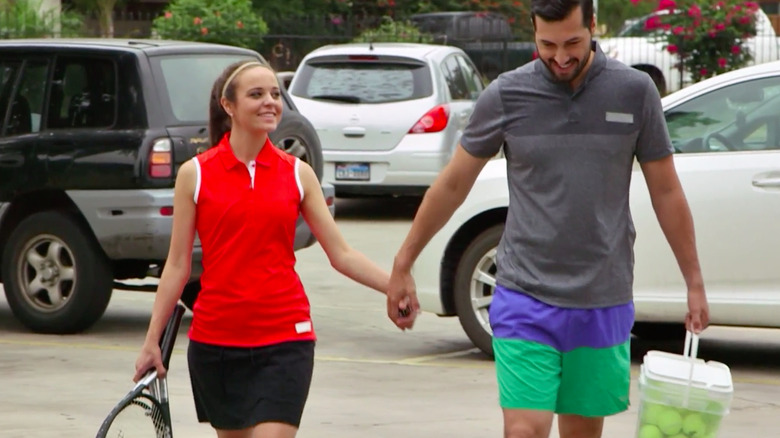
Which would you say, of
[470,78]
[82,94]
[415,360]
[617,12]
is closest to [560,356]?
[415,360]

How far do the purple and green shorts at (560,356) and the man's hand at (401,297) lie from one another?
0.87ft

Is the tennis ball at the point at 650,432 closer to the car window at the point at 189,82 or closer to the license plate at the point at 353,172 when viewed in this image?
the car window at the point at 189,82

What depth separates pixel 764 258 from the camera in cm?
809

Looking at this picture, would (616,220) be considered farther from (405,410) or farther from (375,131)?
(375,131)

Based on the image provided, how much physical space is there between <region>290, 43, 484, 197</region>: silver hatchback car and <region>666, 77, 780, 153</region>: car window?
738cm

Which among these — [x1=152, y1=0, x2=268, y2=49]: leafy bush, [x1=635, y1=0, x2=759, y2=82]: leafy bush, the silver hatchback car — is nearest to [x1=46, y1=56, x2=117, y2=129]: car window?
the silver hatchback car

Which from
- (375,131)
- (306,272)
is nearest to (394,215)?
(375,131)

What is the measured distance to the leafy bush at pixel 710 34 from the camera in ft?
77.5

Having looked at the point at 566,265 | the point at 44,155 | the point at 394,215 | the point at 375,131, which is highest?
the point at 566,265

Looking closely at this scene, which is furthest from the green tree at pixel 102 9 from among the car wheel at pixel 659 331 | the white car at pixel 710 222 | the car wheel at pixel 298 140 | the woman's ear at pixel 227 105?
the woman's ear at pixel 227 105

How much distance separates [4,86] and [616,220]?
6230mm

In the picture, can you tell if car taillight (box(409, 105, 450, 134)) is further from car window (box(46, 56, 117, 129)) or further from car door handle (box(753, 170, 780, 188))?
car door handle (box(753, 170, 780, 188))

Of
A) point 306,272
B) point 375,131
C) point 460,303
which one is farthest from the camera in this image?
point 375,131

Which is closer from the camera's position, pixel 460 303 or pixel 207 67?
pixel 460 303
